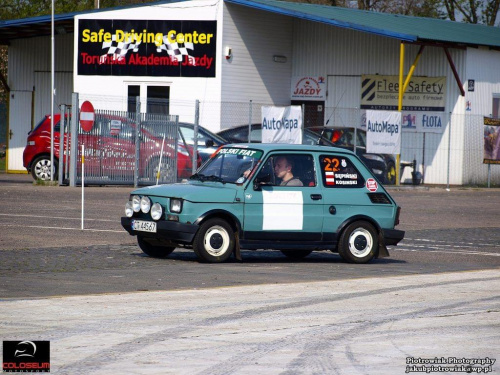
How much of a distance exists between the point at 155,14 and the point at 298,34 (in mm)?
5908

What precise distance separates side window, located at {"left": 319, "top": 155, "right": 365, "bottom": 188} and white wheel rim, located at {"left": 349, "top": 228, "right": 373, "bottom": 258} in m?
0.64

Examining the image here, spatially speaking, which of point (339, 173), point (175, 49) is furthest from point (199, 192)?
point (175, 49)

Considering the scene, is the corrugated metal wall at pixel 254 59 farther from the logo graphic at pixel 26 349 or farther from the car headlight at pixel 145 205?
the logo graphic at pixel 26 349

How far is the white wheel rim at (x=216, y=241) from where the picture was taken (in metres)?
12.9

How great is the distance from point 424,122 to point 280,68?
19.9 ft

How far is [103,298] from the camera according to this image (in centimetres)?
973

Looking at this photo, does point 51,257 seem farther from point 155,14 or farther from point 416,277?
point 155,14

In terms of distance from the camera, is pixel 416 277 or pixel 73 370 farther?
pixel 416 277

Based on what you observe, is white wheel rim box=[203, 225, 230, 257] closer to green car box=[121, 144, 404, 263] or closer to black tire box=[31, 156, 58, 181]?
green car box=[121, 144, 404, 263]

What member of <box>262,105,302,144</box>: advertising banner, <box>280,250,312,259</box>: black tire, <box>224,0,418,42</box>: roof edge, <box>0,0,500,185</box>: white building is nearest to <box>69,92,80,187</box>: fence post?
<box>262,105,302,144</box>: advertising banner

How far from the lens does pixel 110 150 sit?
27.9m

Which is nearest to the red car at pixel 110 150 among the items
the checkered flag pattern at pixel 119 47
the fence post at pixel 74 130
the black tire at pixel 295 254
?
the fence post at pixel 74 130

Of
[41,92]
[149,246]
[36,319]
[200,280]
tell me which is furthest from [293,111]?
[36,319]

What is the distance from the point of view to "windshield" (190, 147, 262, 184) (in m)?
13.4
